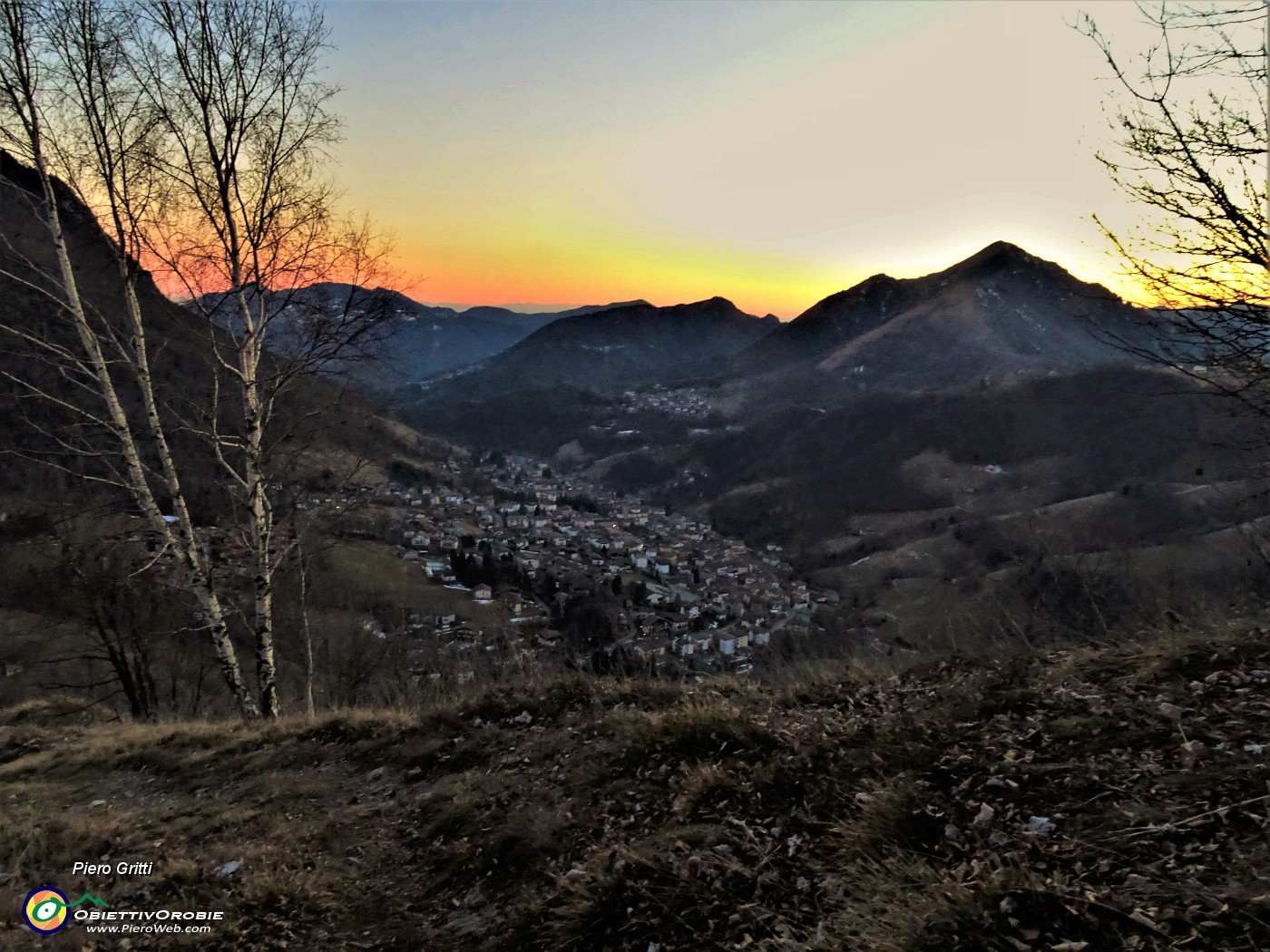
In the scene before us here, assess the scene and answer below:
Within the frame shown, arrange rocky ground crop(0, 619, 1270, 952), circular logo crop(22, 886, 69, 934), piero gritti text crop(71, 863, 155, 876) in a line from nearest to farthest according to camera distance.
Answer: rocky ground crop(0, 619, 1270, 952)
circular logo crop(22, 886, 69, 934)
piero gritti text crop(71, 863, 155, 876)

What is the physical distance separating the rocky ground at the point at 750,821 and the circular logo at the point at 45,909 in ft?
0.32

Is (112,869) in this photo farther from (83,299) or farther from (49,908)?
(83,299)

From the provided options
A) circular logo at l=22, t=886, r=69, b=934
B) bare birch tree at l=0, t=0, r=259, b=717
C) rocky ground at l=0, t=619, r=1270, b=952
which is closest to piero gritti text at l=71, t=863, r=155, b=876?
rocky ground at l=0, t=619, r=1270, b=952

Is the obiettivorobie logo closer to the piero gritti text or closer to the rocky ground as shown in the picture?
the rocky ground

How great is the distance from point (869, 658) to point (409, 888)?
6.28 metres

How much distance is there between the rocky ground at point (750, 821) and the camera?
2871 mm

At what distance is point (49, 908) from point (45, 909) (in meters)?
0.02

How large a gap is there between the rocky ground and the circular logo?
0.32 feet

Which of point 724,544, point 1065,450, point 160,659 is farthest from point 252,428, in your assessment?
point 1065,450

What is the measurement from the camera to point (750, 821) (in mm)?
4227

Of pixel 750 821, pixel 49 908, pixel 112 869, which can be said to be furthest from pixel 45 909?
pixel 750 821

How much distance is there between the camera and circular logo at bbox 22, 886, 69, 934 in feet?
14.5

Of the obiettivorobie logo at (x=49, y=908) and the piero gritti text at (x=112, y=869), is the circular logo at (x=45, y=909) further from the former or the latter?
the piero gritti text at (x=112, y=869)

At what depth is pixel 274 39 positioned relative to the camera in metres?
7.90
